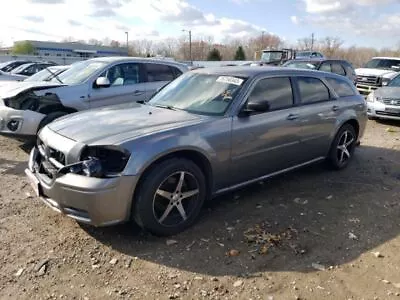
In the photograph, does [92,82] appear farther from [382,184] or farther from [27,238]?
[382,184]

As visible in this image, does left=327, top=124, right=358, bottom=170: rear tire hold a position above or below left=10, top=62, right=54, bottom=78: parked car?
below

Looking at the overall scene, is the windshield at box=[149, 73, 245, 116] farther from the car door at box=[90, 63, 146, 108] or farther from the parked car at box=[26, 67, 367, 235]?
the car door at box=[90, 63, 146, 108]

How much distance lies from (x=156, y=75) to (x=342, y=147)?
13.4ft

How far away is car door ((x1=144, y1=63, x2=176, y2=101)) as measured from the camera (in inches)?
307

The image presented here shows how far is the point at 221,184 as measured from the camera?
413 centimetres

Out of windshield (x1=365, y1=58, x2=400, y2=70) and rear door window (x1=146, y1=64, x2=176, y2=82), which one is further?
windshield (x1=365, y1=58, x2=400, y2=70)

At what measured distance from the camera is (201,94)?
14.5ft

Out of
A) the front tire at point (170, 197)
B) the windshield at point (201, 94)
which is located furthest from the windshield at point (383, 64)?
the front tire at point (170, 197)

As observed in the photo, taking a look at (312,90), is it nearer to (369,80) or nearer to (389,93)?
(389,93)

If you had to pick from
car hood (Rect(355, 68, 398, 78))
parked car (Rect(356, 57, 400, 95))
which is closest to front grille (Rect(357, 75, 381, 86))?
parked car (Rect(356, 57, 400, 95))

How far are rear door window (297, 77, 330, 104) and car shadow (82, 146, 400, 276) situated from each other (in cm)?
116

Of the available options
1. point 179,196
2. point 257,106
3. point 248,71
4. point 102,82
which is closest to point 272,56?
point 102,82

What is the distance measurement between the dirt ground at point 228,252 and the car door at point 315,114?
2.26ft

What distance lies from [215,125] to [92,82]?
12.9 ft
